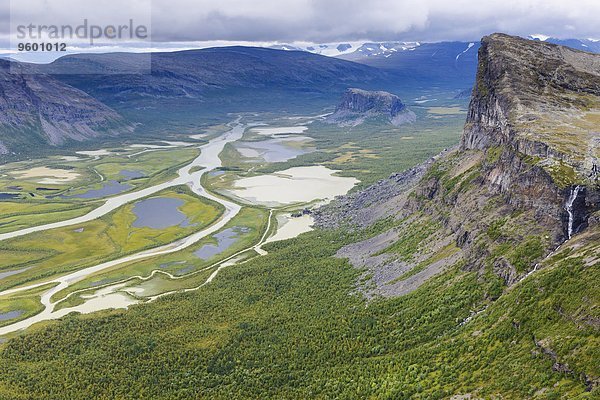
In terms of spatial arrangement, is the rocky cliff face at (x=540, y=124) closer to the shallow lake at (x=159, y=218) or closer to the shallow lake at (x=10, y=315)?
the shallow lake at (x=159, y=218)

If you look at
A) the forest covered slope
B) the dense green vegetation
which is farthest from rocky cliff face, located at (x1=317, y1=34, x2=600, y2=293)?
the dense green vegetation

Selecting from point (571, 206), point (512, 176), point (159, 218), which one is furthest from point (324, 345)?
point (159, 218)

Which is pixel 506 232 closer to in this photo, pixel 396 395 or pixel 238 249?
pixel 396 395

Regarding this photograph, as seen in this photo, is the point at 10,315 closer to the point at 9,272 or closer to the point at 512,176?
the point at 9,272

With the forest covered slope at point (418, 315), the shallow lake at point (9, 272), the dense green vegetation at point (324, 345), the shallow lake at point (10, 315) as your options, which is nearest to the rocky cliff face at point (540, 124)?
the forest covered slope at point (418, 315)

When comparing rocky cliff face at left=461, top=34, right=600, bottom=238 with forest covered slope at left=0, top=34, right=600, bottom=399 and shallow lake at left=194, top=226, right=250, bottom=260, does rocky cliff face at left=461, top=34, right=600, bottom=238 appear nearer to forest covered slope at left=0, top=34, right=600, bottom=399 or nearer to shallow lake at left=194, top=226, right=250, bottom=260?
forest covered slope at left=0, top=34, right=600, bottom=399
